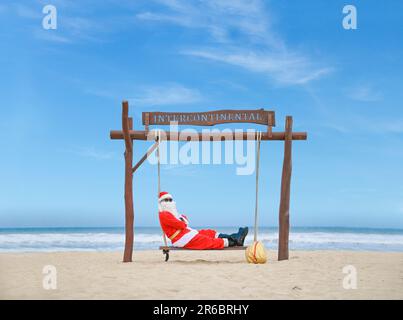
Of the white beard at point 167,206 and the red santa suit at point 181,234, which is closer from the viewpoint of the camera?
the red santa suit at point 181,234

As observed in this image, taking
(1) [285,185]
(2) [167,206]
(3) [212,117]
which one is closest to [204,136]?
(3) [212,117]

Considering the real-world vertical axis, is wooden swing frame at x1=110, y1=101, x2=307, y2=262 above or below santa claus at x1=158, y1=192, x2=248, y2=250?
above

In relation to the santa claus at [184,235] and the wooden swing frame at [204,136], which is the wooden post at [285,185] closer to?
the wooden swing frame at [204,136]

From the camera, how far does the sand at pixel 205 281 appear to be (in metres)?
5.19

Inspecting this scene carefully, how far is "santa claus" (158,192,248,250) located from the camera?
25.4 feet

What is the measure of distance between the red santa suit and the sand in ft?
0.97

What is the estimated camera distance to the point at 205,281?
6.00 metres

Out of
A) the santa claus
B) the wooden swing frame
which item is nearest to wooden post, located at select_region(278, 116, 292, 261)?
the wooden swing frame

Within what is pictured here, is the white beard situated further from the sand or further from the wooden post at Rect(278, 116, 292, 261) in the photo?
the wooden post at Rect(278, 116, 292, 261)

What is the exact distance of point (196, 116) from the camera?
26.6 ft

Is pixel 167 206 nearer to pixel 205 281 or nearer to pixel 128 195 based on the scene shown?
pixel 128 195

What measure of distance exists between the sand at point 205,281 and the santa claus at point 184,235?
304mm

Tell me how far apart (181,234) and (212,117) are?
6.02ft

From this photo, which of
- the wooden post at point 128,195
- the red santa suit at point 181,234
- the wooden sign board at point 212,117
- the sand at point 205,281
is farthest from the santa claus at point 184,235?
the wooden sign board at point 212,117
